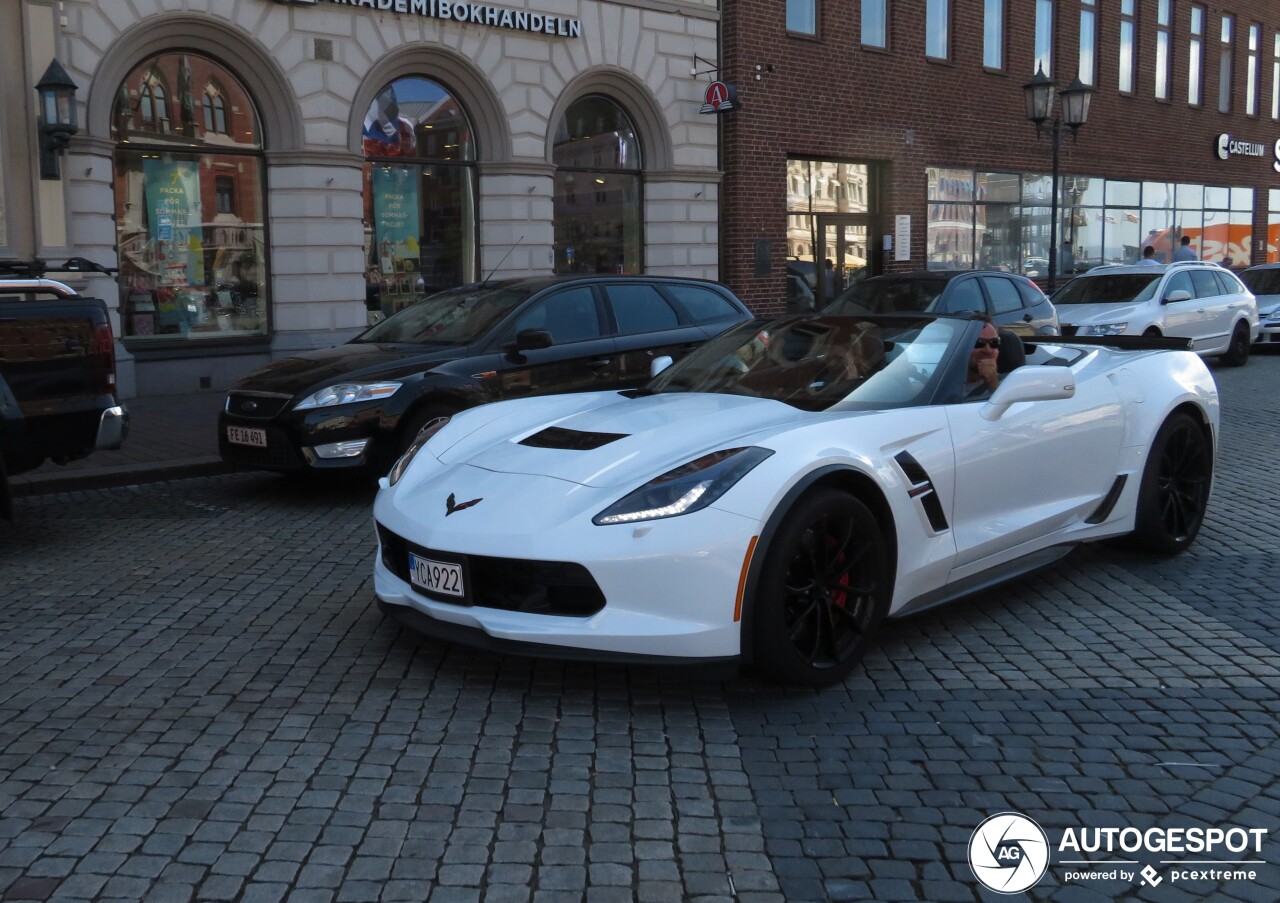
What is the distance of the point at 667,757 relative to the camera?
3.89m

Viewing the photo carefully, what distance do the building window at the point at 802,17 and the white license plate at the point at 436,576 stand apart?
18.2 m

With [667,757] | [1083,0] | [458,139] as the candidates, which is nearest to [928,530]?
[667,757]

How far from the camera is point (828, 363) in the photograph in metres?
5.38

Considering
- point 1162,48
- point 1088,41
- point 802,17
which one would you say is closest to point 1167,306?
point 802,17

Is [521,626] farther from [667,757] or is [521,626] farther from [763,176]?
[763,176]

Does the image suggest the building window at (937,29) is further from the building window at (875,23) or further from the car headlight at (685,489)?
the car headlight at (685,489)

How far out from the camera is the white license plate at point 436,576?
4.37 metres

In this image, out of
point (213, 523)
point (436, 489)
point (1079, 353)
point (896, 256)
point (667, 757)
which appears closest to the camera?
point (667, 757)

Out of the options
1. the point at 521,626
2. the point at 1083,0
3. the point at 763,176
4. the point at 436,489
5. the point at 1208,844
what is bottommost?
the point at 1208,844

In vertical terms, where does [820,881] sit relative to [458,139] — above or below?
below

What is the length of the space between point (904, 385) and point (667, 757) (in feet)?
6.67

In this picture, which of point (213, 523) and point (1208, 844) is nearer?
point (1208, 844)

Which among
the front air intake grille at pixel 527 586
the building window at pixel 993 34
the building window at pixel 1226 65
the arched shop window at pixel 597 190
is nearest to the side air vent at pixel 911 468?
the front air intake grille at pixel 527 586

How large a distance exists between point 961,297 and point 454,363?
6.38 meters
